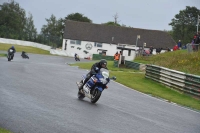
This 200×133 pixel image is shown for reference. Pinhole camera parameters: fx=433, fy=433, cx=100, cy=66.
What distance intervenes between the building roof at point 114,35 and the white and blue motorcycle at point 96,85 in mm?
81128

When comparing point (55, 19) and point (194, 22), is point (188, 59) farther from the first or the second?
point (55, 19)

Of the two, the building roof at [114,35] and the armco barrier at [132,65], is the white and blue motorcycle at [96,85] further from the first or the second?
the building roof at [114,35]

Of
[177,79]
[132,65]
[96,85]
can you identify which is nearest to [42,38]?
[132,65]

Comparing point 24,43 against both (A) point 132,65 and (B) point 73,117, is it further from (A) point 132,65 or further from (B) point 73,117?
(B) point 73,117

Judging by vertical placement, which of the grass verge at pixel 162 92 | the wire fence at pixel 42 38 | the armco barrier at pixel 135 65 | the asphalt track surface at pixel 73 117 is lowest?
the grass verge at pixel 162 92

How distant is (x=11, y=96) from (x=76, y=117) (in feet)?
11.1

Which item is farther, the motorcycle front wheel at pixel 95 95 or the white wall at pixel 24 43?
the white wall at pixel 24 43

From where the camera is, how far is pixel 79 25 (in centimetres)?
9944

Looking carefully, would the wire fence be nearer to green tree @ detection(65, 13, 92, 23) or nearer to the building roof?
the building roof

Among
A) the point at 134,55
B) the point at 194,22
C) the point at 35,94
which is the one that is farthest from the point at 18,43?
the point at 35,94

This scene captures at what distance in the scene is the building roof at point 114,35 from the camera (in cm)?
9675

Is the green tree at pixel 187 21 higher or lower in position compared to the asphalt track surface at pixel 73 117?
higher

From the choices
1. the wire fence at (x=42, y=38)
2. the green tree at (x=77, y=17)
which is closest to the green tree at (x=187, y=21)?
the green tree at (x=77, y=17)

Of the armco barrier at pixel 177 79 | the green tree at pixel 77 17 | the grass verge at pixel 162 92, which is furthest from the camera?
the green tree at pixel 77 17
